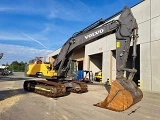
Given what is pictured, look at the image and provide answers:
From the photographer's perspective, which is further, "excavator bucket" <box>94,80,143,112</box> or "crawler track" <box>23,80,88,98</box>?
"crawler track" <box>23,80,88,98</box>

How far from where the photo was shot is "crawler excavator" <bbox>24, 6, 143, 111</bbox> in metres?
8.14

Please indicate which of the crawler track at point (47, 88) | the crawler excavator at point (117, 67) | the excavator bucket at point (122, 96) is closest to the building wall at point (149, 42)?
the crawler excavator at point (117, 67)

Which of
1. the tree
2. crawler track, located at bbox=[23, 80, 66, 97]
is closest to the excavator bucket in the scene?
crawler track, located at bbox=[23, 80, 66, 97]

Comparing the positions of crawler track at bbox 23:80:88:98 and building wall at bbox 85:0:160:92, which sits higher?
building wall at bbox 85:0:160:92

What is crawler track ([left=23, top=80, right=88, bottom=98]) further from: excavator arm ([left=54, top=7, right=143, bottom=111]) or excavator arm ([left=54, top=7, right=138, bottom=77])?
excavator arm ([left=54, top=7, right=143, bottom=111])

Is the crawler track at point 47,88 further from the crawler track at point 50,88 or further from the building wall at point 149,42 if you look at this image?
the building wall at point 149,42

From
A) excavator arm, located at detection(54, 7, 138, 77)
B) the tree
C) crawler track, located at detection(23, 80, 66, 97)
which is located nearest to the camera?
excavator arm, located at detection(54, 7, 138, 77)

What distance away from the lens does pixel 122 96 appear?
25.8 feet

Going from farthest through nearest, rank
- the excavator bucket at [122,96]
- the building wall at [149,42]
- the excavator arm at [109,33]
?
the building wall at [149,42], the excavator arm at [109,33], the excavator bucket at [122,96]

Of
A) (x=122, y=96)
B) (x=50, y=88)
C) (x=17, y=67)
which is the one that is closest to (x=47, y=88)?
(x=50, y=88)

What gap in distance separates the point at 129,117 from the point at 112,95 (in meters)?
1.28

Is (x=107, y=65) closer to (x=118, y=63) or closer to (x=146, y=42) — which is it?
(x=146, y=42)

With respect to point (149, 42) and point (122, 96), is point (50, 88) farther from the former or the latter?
point (149, 42)

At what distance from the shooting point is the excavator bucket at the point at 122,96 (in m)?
7.83
